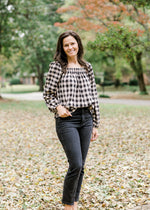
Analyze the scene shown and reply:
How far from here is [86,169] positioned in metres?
5.15

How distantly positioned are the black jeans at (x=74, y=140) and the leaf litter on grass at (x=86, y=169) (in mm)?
743

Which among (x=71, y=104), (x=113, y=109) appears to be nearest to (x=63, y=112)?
(x=71, y=104)

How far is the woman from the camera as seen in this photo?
2.88 m

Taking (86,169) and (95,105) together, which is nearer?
(95,105)

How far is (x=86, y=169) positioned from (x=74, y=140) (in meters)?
2.43

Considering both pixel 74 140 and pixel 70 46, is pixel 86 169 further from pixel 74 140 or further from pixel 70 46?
pixel 70 46

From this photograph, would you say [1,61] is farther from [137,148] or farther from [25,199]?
[25,199]

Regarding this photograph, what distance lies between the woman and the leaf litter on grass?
2.94 feet

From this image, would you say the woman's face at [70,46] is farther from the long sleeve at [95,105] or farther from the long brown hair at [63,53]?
the long sleeve at [95,105]

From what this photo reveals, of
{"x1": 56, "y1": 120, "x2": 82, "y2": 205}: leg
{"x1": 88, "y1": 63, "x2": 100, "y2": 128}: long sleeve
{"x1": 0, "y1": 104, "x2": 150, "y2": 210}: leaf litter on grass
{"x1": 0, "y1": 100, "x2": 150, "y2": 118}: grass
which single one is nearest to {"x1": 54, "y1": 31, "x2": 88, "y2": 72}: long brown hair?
{"x1": 88, "y1": 63, "x2": 100, "y2": 128}: long sleeve

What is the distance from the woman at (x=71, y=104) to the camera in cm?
288

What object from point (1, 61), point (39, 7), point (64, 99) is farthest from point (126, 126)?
point (1, 61)

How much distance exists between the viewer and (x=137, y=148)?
6688 mm

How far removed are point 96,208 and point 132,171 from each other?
1485mm
